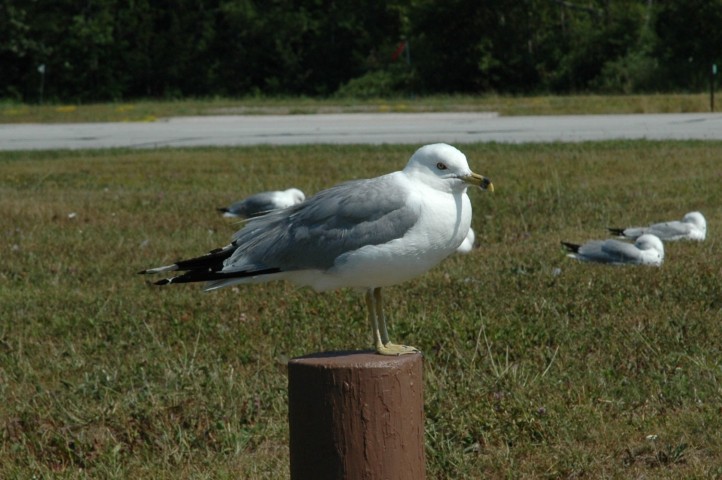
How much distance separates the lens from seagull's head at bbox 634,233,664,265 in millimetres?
7094

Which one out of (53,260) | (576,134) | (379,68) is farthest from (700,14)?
(53,260)

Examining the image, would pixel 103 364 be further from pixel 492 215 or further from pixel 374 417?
pixel 492 215

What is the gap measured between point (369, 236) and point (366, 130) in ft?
55.5

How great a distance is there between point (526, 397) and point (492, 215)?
4.87 m

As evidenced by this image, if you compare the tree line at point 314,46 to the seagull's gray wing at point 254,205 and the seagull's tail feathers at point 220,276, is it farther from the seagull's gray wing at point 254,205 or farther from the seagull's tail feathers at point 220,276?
the seagull's tail feathers at point 220,276

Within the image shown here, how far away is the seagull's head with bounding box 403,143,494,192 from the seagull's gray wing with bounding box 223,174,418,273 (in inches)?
3.8

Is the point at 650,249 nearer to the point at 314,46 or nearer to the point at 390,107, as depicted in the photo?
the point at 390,107

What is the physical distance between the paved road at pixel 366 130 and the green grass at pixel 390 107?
151 cm

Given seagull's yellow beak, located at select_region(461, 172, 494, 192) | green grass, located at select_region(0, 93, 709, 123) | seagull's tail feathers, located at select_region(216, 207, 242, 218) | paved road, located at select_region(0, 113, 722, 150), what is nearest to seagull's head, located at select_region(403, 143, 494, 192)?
seagull's yellow beak, located at select_region(461, 172, 494, 192)

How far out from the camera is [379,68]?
3938cm

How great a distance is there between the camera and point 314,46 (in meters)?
40.2

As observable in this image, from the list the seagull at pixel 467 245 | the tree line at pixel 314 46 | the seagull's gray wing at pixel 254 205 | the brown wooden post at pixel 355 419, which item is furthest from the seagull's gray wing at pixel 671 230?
the tree line at pixel 314 46

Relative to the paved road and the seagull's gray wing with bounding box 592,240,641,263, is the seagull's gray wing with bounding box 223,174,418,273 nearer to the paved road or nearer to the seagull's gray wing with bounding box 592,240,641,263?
the seagull's gray wing with bounding box 592,240,641,263

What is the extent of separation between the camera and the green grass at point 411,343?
427cm
